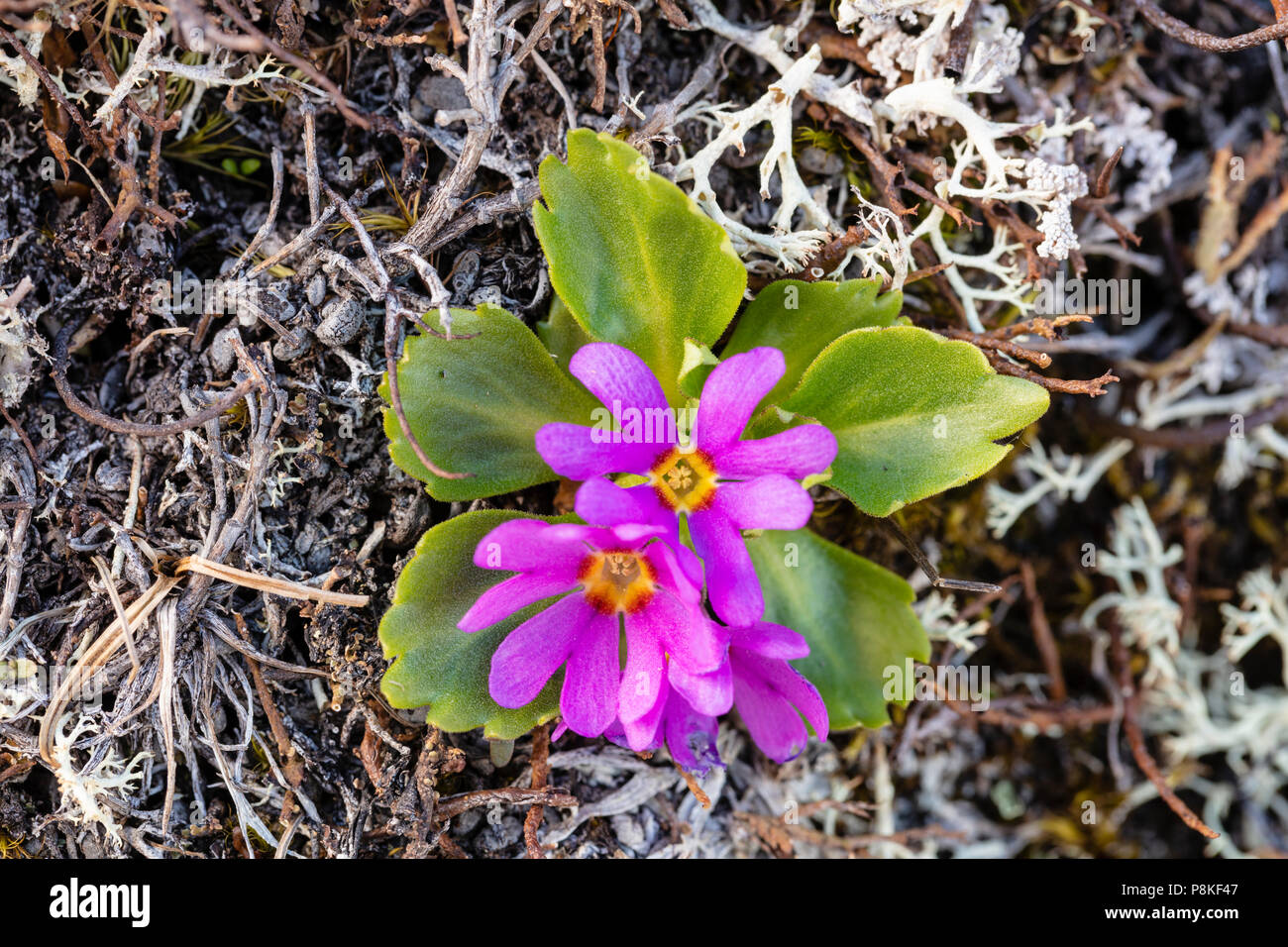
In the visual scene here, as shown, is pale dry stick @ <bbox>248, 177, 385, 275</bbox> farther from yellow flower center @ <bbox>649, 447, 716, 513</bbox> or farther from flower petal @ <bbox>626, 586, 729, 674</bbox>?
flower petal @ <bbox>626, 586, 729, 674</bbox>

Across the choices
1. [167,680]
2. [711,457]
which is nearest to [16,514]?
[167,680]

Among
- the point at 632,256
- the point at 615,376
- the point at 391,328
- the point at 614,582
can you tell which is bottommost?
the point at 614,582

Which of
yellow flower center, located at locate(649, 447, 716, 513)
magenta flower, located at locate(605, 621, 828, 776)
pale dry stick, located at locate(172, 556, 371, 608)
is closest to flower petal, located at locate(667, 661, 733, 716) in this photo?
magenta flower, located at locate(605, 621, 828, 776)

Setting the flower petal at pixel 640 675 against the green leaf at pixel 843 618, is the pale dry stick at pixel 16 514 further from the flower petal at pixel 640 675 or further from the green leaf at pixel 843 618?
the green leaf at pixel 843 618

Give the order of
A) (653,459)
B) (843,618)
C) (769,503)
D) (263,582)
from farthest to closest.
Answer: (843,618) < (263,582) < (653,459) < (769,503)

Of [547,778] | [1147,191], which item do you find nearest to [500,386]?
[547,778]

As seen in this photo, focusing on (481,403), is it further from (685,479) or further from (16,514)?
(16,514)

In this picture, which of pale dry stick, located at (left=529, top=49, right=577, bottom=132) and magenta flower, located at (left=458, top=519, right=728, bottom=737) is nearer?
magenta flower, located at (left=458, top=519, right=728, bottom=737)
